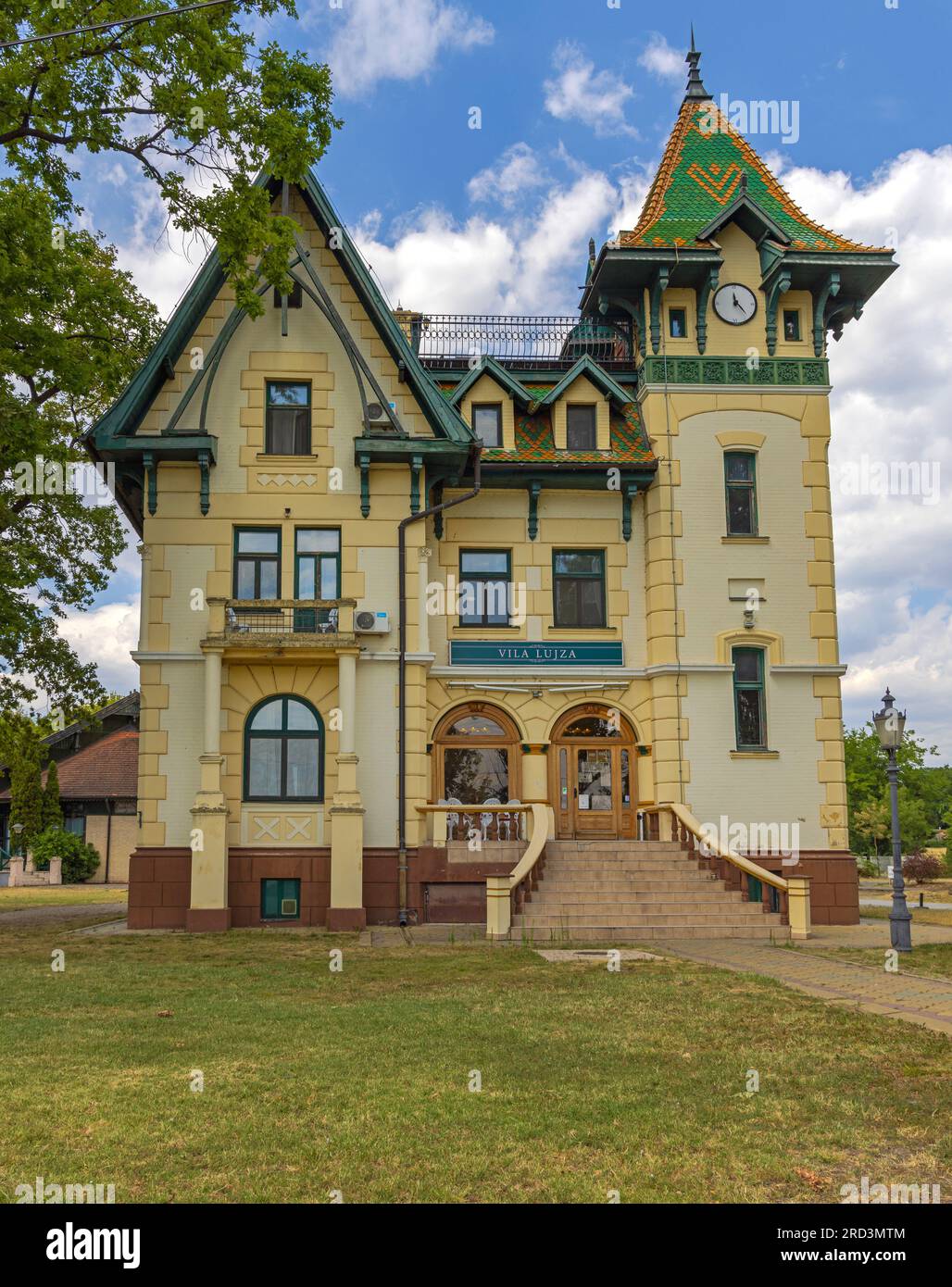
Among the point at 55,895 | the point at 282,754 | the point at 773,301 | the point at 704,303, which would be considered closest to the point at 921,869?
the point at 773,301

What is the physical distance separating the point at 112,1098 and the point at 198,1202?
228cm

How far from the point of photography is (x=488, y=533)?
24938mm

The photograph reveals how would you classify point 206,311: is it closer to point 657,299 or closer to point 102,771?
point 657,299

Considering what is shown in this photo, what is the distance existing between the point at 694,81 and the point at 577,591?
13867mm

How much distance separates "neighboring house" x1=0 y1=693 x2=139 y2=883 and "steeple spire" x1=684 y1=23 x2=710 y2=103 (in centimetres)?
2981

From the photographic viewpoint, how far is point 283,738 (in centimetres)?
2219

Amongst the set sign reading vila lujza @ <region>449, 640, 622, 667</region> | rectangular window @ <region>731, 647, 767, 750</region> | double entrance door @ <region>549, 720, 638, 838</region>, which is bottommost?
double entrance door @ <region>549, 720, 638, 838</region>

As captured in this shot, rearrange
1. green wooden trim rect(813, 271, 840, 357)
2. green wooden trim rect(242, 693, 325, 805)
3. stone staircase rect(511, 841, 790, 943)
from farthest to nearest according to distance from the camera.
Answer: green wooden trim rect(813, 271, 840, 357)
green wooden trim rect(242, 693, 325, 805)
stone staircase rect(511, 841, 790, 943)

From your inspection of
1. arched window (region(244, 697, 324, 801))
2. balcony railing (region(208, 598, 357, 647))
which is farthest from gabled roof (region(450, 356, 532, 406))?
arched window (region(244, 697, 324, 801))

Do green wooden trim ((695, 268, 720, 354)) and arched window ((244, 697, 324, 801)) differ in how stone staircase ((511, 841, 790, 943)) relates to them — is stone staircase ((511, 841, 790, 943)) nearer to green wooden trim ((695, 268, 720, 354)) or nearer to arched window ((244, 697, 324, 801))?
arched window ((244, 697, 324, 801))

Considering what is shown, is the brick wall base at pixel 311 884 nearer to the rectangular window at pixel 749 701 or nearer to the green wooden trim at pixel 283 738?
the green wooden trim at pixel 283 738

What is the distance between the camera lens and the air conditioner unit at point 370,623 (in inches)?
869

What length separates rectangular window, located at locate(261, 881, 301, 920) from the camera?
21766 mm

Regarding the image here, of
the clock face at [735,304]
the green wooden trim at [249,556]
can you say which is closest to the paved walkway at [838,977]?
the green wooden trim at [249,556]
